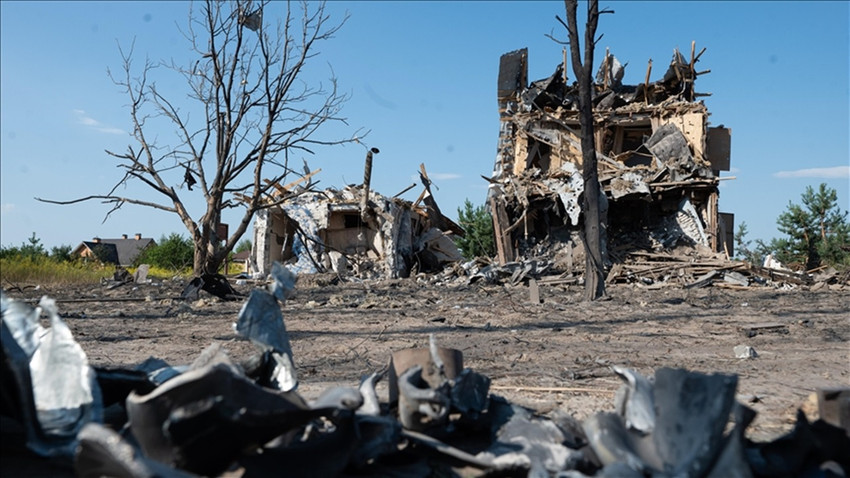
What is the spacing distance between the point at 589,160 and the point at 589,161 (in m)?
0.02

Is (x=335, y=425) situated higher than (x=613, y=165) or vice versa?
(x=613, y=165)

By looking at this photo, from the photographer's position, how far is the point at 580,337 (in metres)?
7.00

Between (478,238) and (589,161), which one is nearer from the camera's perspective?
(589,161)

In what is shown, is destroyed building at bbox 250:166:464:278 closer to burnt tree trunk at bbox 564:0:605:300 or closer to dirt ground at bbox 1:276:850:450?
dirt ground at bbox 1:276:850:450

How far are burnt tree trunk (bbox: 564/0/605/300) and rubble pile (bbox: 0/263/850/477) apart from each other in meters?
8.36

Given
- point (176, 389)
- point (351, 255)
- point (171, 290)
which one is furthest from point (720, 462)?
point (351, 255)

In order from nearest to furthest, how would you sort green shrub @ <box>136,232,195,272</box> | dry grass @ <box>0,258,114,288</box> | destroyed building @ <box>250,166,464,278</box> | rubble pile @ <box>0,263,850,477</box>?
1. rubble pile @ <box>0,263,850,477</box>
2. dry grass @ <box>0,258,114,288</box>
3. destroyed building @ <box>250,166,464,278</box>
4. green shrub @ <box>136,232,195,272</box>

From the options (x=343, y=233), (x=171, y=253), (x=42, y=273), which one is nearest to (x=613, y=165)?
(x=343, y=233)

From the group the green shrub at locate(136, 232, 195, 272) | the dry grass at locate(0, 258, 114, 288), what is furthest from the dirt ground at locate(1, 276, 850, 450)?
the green shrub at locate(136, 232, 195, 272)

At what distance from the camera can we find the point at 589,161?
1141cm

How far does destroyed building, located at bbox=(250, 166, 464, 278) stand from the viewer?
21.2m

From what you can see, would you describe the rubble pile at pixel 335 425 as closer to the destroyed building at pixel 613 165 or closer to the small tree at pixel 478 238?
the destroyed building at pixel 613 165

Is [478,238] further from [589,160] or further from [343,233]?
[589,160]

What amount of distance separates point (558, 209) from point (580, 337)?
11347 mm
